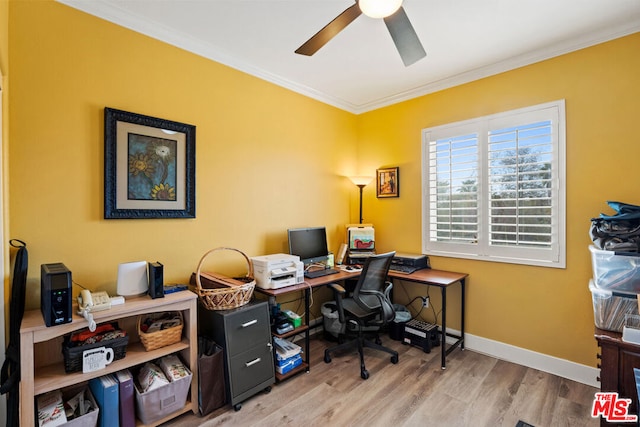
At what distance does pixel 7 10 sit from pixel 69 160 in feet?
2.78

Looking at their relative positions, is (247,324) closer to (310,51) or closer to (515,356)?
(310,51)

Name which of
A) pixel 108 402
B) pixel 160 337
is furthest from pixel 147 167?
pixel 108 402

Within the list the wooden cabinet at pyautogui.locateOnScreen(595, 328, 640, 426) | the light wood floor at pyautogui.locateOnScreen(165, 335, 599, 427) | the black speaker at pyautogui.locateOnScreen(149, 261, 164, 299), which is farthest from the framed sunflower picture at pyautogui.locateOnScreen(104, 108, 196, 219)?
the wooden cabinet at pyautogui.locateOnScreen(595, 328, 640, 426)

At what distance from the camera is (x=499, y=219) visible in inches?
112

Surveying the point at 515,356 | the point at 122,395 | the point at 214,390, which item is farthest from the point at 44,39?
the point at 515,356

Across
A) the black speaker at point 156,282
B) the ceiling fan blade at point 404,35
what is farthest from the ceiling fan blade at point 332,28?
the black speaker at point 156,282

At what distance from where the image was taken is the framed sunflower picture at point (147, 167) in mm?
2086

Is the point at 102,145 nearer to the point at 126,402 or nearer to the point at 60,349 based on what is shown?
the point at 60,349

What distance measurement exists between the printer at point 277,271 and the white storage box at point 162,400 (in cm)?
80

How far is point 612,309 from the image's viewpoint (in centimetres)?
183

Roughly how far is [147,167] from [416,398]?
2.55 meters

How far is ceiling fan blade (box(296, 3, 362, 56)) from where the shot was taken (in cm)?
163

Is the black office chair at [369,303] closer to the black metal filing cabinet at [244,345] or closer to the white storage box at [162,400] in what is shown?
the black metal filing cabinet at [244,345]

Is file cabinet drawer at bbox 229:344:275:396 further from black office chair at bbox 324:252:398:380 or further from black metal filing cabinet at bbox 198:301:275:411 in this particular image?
black office chair at bbox 324:252:398:380
